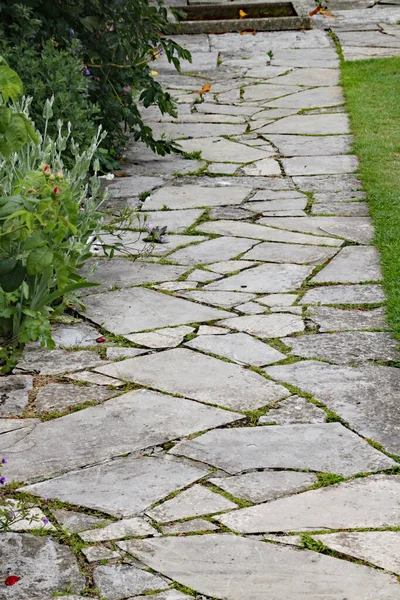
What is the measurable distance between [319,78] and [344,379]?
6168 millimetres

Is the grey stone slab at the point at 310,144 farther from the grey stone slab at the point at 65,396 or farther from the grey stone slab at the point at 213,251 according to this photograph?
the grey stone slab at the point at 65,396

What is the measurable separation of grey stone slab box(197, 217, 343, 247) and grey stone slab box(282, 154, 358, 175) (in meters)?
1.17

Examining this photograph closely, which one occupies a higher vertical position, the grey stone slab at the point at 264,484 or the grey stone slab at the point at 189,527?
the grey stone slab at the point at 189,527

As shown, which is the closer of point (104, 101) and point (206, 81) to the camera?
point (104, 101)

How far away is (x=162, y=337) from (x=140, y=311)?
1.08 feet

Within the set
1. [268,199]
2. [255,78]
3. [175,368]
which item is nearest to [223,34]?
[255,78]

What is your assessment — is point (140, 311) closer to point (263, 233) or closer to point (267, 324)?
point (267, 324)

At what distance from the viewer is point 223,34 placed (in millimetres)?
11680

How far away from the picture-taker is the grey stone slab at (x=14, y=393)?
3564 millimetres

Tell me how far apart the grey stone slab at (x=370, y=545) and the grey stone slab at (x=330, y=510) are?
48 mm

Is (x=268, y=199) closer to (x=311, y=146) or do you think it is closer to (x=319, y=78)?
(x=311, y=146)

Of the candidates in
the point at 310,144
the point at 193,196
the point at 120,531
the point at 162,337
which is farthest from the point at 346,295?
the point at 310,144

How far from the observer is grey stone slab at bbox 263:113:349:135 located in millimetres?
7664

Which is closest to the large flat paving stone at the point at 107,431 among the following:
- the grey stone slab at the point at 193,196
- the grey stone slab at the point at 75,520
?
the grey stone slab at the point at 75,520
